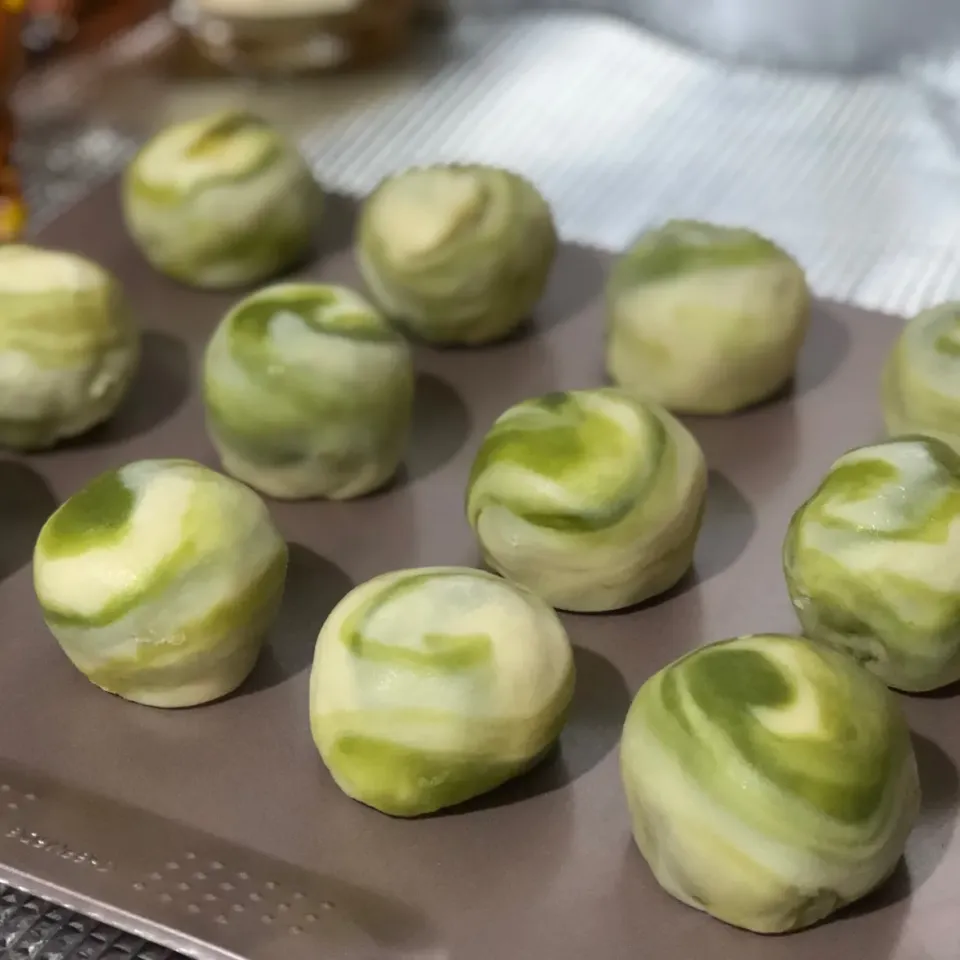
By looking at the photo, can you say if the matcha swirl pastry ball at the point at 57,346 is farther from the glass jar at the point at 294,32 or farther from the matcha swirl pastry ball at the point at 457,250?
the glass jar at the point at 294,32

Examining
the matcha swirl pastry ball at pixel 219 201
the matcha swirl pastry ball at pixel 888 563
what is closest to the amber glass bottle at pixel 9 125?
the matcha swirl pastry ball at pixel 219 201

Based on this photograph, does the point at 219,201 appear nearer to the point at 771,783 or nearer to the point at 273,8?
the point at 273,8

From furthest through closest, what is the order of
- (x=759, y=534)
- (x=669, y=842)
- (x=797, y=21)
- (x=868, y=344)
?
(x=797, y=21)
(x=868, y=344)
(x=759, y=534)
(x=669, y=842)

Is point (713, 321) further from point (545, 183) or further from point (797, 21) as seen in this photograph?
point (797, 21)

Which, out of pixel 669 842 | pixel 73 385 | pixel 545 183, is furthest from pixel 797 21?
pixel 669 842

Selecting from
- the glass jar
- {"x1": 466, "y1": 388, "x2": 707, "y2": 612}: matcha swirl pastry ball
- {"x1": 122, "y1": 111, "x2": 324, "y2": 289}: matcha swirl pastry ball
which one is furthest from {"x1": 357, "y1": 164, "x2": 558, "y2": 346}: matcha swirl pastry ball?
the glass jar

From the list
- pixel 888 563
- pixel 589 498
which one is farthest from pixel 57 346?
pixel 888 563
